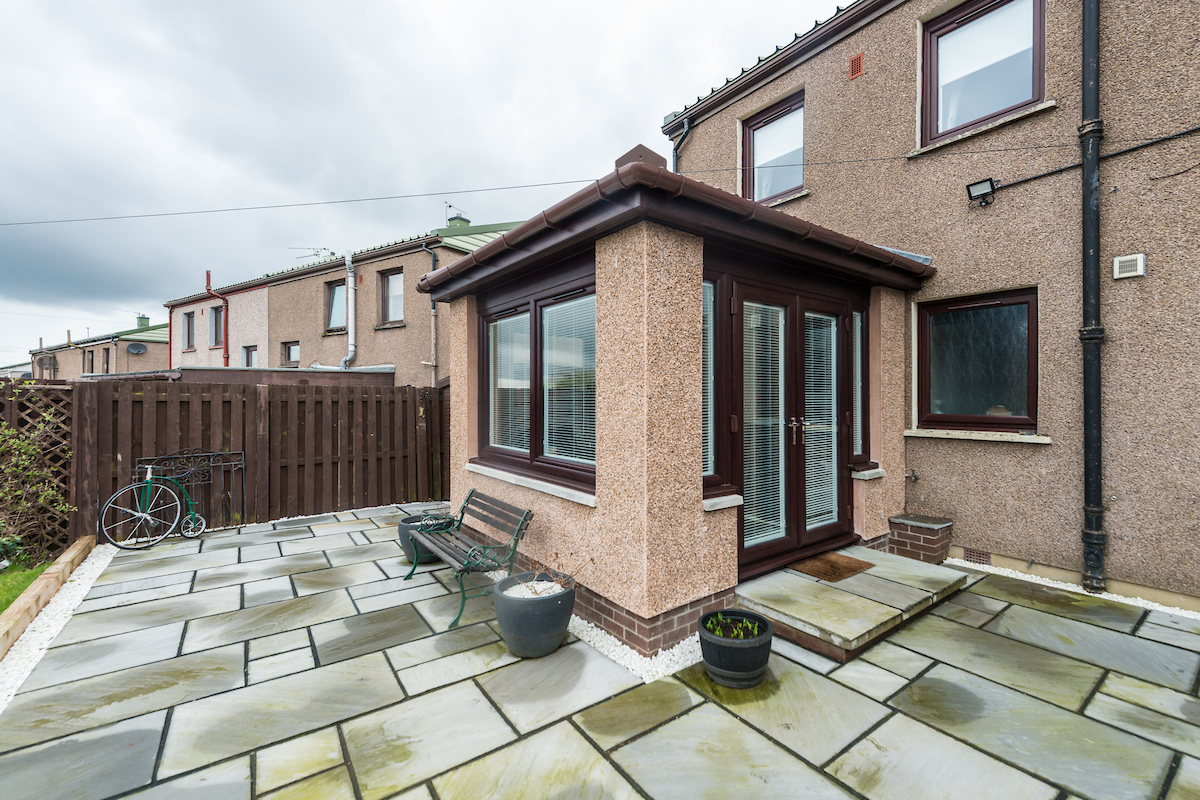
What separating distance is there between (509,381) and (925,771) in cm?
396

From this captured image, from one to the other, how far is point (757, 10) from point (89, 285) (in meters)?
43.4

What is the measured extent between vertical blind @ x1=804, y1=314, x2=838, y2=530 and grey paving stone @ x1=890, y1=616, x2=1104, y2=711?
1.17 meters

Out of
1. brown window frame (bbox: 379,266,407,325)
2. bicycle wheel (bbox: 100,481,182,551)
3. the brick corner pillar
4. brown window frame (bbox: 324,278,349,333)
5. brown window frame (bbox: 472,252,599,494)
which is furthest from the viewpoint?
brown window frame (bbox: 324,278,349,333)

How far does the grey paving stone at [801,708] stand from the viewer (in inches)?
89.3

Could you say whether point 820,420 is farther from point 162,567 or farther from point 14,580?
point 14,580

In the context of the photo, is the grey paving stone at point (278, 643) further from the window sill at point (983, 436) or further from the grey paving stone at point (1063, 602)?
the window sill at point (983, 436)

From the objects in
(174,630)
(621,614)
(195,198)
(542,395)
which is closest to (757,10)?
(542,395)

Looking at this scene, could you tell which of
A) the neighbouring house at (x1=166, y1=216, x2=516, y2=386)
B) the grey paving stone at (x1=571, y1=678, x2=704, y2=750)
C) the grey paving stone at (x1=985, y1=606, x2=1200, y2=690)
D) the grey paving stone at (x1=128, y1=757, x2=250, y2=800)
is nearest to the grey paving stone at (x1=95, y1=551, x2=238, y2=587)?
the grey paving stone at (x1=128, y1=757, x2=250, y2=800)

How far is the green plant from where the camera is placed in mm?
2789

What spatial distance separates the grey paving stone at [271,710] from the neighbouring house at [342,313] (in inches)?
374

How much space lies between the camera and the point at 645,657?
2.97 m

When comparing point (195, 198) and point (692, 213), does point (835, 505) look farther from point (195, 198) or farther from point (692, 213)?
point (195, 198)

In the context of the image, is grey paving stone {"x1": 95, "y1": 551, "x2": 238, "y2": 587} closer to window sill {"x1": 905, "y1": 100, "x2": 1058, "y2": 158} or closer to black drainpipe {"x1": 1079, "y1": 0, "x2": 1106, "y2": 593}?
black drainpipe {"x1": 1079, "y1": 0, "x2": 1106, "y2": 593}

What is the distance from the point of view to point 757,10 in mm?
6434
